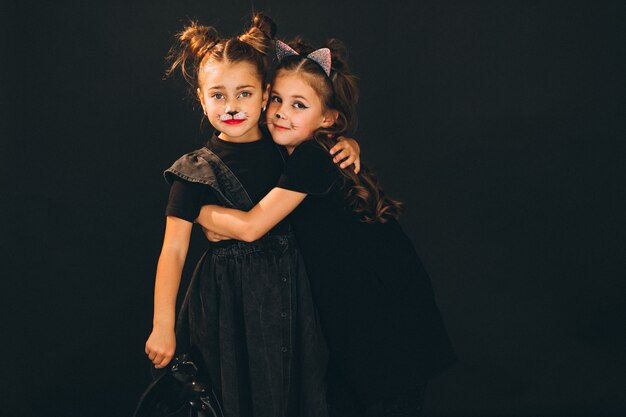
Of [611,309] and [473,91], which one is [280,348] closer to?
[473,91]

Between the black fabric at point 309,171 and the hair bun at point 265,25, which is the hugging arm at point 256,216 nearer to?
the black fabric at point 309,171

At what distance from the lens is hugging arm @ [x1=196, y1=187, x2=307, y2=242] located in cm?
183

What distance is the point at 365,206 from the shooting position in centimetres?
200

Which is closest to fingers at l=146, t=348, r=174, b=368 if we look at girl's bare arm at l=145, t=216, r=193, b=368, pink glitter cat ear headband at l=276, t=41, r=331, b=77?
girl's bare arm at l=145, t=216, r=193, b=368

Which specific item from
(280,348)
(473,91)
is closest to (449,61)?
(473,91)

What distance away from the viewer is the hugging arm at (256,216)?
6.00 feet

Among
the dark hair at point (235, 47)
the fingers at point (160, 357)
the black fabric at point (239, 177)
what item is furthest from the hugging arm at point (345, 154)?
the fingers at point (160, 357)

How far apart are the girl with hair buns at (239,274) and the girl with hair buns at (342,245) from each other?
5 centimetres

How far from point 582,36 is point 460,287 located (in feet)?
2.92

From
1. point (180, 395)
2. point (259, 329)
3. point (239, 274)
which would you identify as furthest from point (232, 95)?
point (180, 395)

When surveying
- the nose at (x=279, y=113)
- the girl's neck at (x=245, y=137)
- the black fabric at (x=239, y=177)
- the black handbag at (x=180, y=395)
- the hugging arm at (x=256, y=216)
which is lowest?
the black handbag at (x=180, y=395)

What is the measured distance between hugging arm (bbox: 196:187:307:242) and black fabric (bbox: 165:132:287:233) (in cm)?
5

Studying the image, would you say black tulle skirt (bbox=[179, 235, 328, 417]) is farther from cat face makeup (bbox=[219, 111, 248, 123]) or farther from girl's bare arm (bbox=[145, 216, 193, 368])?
cat face makeup (bbox=[219, 111, 248, 123])

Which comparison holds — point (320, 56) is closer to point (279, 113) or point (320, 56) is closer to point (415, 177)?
point (279, 113)
